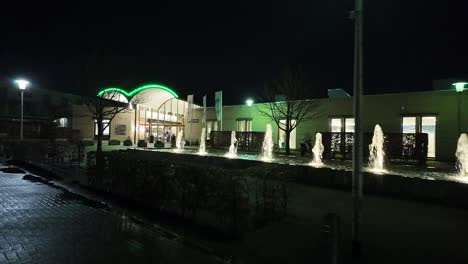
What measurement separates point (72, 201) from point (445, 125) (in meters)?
20.1

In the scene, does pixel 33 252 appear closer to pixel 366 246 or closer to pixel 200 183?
pixel 200 183

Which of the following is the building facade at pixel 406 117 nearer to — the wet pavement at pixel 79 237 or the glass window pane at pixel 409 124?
the glass window pane at pixel 409 124

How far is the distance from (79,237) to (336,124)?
21794 mm

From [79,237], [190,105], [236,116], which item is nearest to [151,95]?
[190,105]

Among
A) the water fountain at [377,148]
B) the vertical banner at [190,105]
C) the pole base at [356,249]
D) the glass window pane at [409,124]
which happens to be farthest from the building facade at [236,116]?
the pole base at [356,249]

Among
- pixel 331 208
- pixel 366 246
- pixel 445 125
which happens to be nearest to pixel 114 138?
pixel 445 125

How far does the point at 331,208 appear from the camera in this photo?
327 inches

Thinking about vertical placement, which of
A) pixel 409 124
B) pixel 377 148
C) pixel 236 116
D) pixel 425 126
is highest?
pixel 236 116

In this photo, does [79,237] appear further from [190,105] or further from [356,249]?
[190,105]

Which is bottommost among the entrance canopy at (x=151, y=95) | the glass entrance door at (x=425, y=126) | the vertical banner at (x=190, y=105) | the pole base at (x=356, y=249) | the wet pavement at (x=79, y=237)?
the wet pavement at (x=79, y=237)

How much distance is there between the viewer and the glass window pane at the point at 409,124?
21.5m

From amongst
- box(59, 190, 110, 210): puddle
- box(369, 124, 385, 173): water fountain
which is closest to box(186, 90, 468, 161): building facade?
box(369, 124, 385, 173): water fountain

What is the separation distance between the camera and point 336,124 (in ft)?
82.3

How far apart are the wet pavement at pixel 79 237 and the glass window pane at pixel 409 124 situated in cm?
1951
